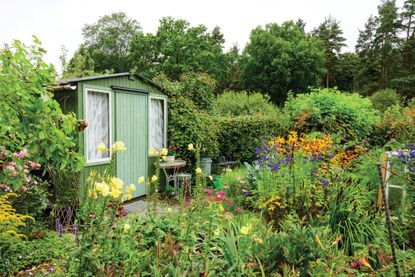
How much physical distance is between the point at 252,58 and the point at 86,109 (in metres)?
21.4

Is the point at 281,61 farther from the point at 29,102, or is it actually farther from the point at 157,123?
the point at 29,102

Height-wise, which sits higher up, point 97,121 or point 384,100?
point 384,100

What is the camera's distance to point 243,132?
30.8ft

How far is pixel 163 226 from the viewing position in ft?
7.80

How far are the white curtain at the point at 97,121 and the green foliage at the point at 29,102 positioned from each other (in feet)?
10.2

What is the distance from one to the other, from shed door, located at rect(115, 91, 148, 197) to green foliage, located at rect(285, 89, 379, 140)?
435cm

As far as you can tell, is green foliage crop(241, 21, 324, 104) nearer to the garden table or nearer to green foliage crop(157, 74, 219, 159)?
green foliage crop(157, 74, 219, 159)

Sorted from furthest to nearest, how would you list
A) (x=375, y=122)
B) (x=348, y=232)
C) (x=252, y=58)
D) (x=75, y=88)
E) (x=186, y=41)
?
(x=252, y=58)
(x=186, y=41)
(x=375, y=122)
(x=75, y=88)
(x=348, y=232)

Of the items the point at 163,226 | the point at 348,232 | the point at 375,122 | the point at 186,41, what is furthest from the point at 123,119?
the point at 186,41

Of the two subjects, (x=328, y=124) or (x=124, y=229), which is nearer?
(x=124, y=229)

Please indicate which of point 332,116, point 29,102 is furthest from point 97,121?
point 332,116

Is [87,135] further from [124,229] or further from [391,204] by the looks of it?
[391,204]

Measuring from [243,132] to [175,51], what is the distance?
628 inches

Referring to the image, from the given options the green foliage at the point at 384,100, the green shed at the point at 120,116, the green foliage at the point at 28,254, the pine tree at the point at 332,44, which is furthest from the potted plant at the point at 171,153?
the pine tree at the point at 332,44
